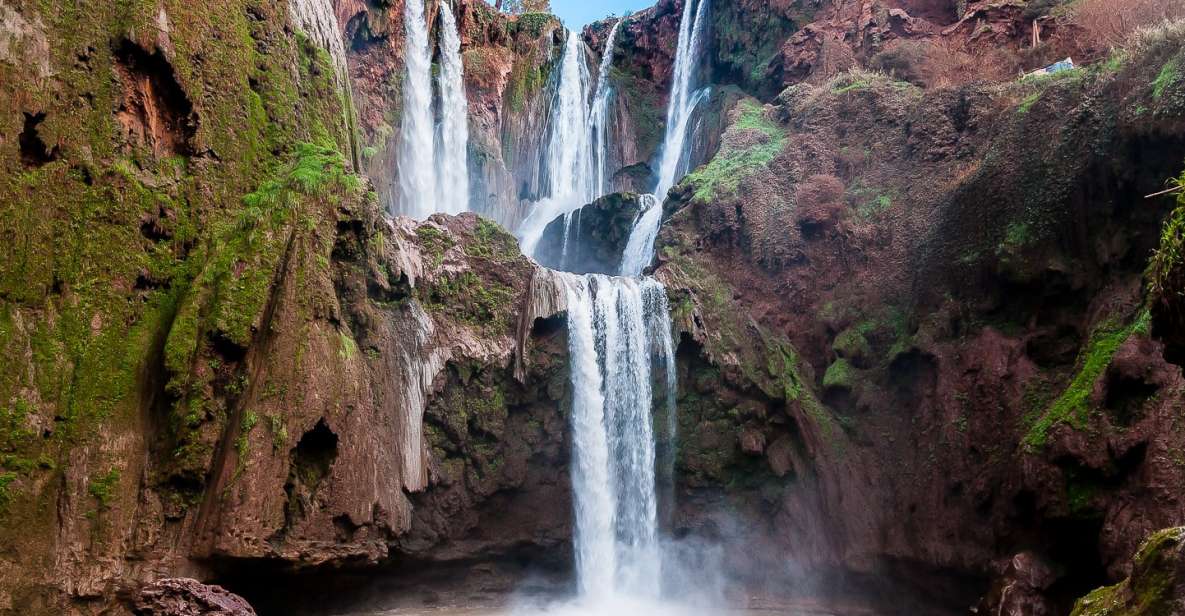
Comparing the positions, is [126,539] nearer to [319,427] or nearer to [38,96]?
[319,427]

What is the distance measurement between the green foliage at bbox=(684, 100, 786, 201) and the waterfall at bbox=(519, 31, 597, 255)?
29.5ft

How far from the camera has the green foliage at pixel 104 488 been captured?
10555mm

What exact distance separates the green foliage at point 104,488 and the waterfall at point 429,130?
15.0 metres

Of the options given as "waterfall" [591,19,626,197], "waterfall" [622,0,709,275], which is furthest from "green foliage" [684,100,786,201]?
"waterfall" [591,19,626,197]

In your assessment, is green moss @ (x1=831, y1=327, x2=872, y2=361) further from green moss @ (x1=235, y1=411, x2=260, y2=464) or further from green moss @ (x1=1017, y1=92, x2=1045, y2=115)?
green moss @ (x1=235, y1=411, x2=260, y2=464)

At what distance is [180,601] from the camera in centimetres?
920

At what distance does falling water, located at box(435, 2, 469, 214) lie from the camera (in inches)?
1069

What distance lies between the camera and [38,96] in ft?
36.8

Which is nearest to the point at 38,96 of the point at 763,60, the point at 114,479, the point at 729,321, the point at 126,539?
the point at 114,479

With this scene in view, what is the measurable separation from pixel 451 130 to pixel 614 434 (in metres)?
15.5

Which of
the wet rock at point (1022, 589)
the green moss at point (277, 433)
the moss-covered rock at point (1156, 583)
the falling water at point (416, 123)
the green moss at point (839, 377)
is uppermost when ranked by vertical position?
the falling water at point (416, 123)

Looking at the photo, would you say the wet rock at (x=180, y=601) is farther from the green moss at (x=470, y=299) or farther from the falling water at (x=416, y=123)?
the falling water at (x=416, y=123)

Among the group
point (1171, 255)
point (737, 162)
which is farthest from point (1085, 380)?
point (737, 162)

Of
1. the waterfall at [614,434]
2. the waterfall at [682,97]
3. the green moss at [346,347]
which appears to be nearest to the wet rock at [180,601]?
the green moss at [346,347]
